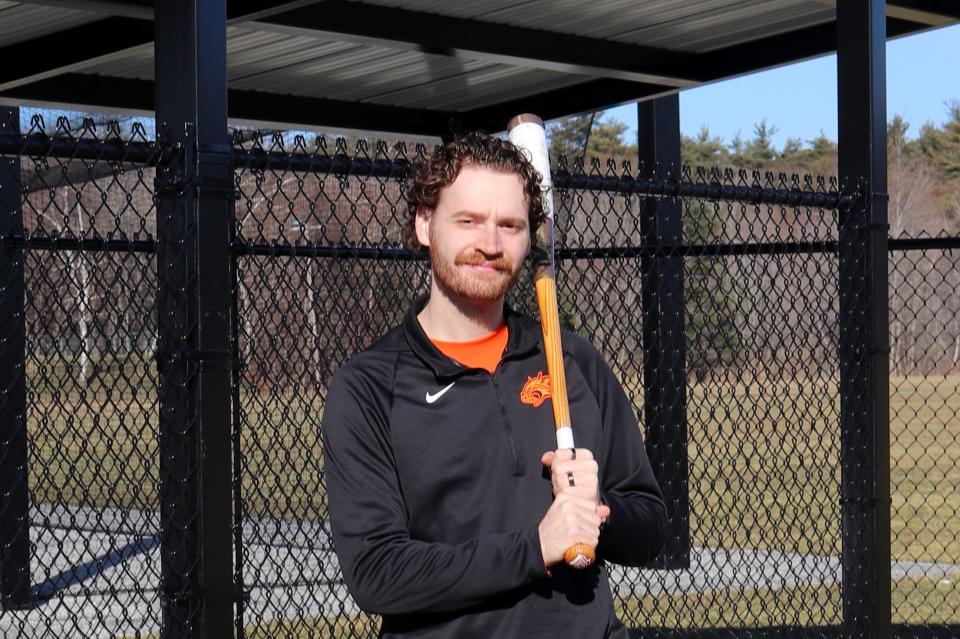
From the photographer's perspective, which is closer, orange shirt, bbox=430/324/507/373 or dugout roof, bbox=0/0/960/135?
orange shirt, bbox=430/324/507/373

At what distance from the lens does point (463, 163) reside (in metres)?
2.43

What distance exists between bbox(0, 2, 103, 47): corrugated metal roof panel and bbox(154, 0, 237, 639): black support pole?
3182 mm

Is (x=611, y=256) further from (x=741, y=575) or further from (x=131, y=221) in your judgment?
(x=131, y=221)

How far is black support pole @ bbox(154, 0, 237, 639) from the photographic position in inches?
135

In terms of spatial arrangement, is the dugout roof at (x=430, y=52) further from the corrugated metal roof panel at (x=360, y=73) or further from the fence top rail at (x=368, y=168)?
the fence top rail at (x=368, y=168)

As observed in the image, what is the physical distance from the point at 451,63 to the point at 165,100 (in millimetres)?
4110

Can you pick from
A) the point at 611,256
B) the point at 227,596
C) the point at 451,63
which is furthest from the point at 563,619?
the point at 451,63

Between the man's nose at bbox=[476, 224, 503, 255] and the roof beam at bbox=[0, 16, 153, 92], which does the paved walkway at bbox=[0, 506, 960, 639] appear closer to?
the roof beam at bbox=[0, 16, 153, 92]

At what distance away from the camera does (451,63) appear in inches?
295

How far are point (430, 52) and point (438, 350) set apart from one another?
4.64 metres

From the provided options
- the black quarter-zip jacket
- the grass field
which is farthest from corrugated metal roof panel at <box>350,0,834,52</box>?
the black quarter-zip jacket

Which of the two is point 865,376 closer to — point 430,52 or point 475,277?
point 430,52

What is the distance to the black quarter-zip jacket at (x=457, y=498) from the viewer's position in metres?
2.27

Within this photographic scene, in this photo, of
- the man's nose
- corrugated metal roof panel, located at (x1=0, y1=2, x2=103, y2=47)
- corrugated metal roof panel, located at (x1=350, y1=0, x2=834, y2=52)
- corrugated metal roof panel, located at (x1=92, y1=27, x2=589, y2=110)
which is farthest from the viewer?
corrugated metal roof panel, located at (x1=92, y1=27, x2=589, y2=110)
